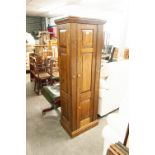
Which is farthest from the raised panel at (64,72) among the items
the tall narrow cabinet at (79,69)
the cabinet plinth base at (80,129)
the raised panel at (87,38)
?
the cabinet plinth base at (80,129)

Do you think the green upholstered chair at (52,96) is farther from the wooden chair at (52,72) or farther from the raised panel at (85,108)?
the wooden chair at (52,72)

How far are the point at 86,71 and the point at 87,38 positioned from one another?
1.59 feet

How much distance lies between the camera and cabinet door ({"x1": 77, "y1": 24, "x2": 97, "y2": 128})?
7.61 ft

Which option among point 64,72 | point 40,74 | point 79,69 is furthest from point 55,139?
point 40,74

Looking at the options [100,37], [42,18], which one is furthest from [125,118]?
[42,18]

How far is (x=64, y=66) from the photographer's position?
2480 millimetres

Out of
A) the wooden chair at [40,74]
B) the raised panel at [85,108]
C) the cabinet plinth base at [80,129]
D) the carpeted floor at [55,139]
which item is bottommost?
the carpeted floor at [55,139]

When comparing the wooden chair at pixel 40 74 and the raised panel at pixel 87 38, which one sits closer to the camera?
the raised panel at pixel 87 38

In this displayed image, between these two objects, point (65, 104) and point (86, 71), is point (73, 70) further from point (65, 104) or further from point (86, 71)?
point (65, 104)

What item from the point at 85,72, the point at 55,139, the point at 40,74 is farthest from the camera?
A: the point at 40,74

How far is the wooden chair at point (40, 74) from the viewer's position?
4.31m

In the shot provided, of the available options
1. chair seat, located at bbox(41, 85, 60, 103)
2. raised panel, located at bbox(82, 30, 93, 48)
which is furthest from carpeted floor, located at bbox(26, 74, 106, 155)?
raised panel, located at bbox(82, 30, 93, 48)

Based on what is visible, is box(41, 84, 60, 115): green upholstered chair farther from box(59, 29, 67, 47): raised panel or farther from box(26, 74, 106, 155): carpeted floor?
box(59, 29, 67, 47): raised panel
